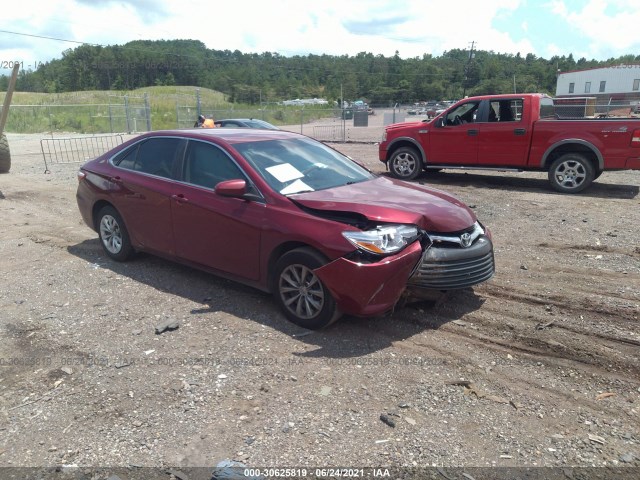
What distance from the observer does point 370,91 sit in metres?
85.2

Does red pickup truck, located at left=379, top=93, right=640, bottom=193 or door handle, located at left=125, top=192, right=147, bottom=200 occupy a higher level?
red pickup truck, located at left=379, top=93, right=640, bottom=193

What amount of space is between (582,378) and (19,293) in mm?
5480

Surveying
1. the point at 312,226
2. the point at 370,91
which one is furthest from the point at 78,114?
the point at 370,91

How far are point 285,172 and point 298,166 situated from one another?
9.2 inches

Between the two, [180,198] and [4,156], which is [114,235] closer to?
[180,198]

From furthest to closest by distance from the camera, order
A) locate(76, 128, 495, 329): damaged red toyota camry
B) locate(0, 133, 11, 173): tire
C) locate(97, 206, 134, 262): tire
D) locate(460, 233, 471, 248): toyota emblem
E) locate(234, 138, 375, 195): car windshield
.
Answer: locate(0, 133, 11, 173): tire < locate(97, 206, 134, 262): tire < locate(234, 138, 375, 195): car windshield < locate(460, 233, 471, 248): toyota emblem < locate(76, 128, 495, 329): damaged red toyota camry

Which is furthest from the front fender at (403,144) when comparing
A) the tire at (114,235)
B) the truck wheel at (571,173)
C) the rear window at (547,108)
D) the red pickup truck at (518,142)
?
the tire at (114,235)

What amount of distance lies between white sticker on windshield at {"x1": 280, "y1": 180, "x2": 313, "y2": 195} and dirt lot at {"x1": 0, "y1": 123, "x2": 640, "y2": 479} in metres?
1.15

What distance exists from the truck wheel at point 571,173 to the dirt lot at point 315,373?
454 centimetres

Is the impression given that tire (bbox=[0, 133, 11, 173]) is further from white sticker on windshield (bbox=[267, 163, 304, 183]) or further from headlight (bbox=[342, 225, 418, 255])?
headlight (bbox=[342, 225, 418, 255])

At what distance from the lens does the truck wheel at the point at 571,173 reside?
10586mm

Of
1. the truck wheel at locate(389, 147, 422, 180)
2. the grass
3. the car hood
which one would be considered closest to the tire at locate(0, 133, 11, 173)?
the truck wheel at locate(389, 147, 422, 180)

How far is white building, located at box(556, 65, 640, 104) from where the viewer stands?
199 feet

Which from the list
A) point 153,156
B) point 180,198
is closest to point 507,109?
point 153,156
